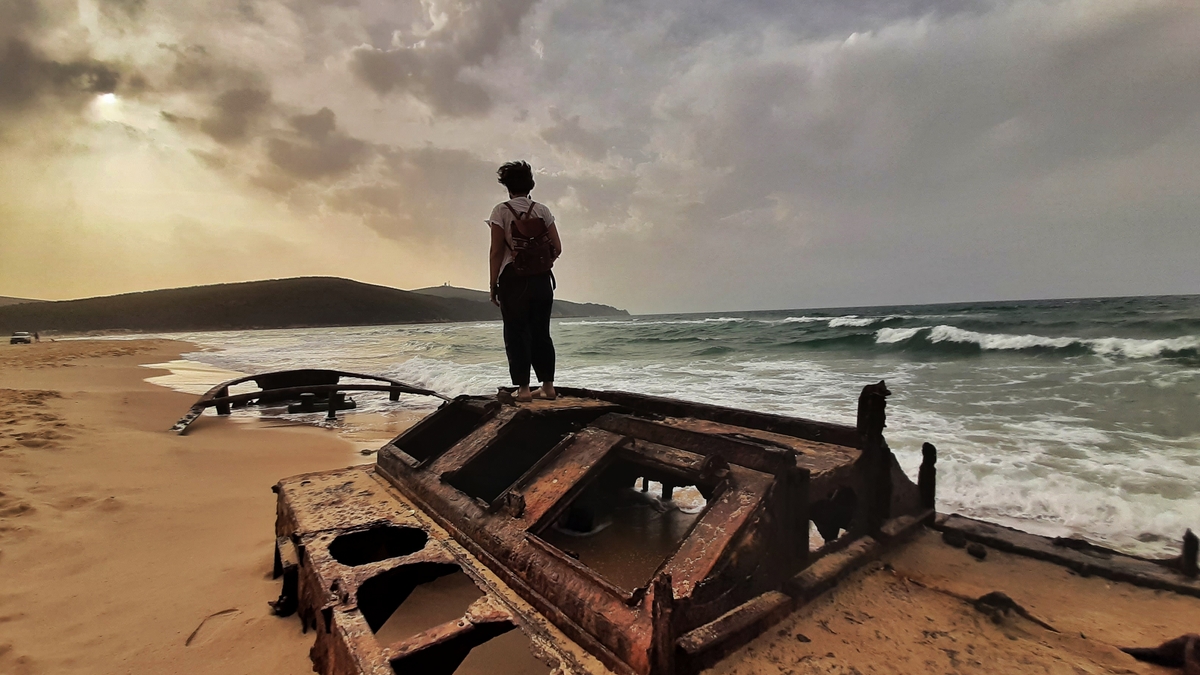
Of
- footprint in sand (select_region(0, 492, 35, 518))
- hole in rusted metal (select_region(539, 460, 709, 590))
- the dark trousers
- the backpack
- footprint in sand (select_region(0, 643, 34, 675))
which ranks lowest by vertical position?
hole in rusted metal (select_region(539, 460, 709, 590))

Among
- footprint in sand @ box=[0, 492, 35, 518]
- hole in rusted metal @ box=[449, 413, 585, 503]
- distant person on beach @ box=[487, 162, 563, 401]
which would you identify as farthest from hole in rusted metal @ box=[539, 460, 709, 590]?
footprint in sand @ box=[0, 492, 35, 518]

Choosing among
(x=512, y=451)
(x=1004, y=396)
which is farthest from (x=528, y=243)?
(x=1004, y=396)

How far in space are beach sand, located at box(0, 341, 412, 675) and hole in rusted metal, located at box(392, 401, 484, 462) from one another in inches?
43.4

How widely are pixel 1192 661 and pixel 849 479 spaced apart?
1085mm

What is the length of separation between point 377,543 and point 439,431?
154cm

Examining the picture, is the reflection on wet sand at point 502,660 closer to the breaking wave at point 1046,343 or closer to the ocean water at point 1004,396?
the ocean water at point 1004,396

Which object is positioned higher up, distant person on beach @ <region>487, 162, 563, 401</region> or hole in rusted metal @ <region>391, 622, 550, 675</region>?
distant person on beach @ <region>487, 162, 563, 401</region>

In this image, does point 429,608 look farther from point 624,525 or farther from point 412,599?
point 624,525

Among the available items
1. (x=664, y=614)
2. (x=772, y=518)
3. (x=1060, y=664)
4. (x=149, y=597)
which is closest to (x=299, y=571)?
(x=149, y=597)

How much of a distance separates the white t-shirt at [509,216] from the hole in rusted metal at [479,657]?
2.47 m

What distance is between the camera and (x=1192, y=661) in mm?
1563

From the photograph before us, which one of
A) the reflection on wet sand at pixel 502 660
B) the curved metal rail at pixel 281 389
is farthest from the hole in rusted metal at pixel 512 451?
the curved metal rail at pixel 281 389

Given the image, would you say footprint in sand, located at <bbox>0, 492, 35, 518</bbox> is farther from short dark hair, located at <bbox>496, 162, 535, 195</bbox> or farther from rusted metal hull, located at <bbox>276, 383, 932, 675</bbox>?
short dark hair, located at <bbox>496, 162, 535, 195</bbox>

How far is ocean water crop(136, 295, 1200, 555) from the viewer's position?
4.64 meters
